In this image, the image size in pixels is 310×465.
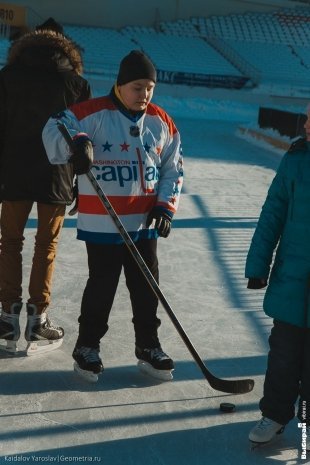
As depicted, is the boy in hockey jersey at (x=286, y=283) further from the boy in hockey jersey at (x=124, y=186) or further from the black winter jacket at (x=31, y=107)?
the black winter jacket at (x=31, y=107)

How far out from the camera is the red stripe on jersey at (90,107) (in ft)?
9.20

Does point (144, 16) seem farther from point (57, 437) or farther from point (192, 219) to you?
point (57, 437)

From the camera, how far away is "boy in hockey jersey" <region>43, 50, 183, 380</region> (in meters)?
2.79

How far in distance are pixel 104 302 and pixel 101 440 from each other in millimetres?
612

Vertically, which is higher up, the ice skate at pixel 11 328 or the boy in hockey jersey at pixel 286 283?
the boy in hockey jersey at pixel 286 283

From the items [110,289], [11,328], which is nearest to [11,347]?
[11,328]

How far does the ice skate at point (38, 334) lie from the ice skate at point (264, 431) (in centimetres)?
106

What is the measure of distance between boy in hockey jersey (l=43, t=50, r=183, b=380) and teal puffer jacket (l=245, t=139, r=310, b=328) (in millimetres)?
519

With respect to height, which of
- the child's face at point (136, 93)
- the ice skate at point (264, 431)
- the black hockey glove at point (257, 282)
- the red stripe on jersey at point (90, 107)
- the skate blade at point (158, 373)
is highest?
the child's face at point (136, 93)

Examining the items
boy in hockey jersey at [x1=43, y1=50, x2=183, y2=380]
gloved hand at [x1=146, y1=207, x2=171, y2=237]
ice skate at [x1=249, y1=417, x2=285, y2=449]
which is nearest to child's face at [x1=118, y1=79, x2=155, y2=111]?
boy in hockey jersey at [x1=43, y1=50, x2=183, y2=380]

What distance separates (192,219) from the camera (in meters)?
6.14

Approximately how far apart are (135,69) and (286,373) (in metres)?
1.18

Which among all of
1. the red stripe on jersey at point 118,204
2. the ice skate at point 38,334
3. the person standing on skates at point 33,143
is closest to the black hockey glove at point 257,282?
the red stripe on jersey at point 118,204

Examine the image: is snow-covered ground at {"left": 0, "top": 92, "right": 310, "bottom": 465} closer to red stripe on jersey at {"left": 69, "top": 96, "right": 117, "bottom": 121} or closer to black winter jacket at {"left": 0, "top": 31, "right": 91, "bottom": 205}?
black winter jacket at {"left": 0, "top": 31, "right": 91, "bottom": 205}
